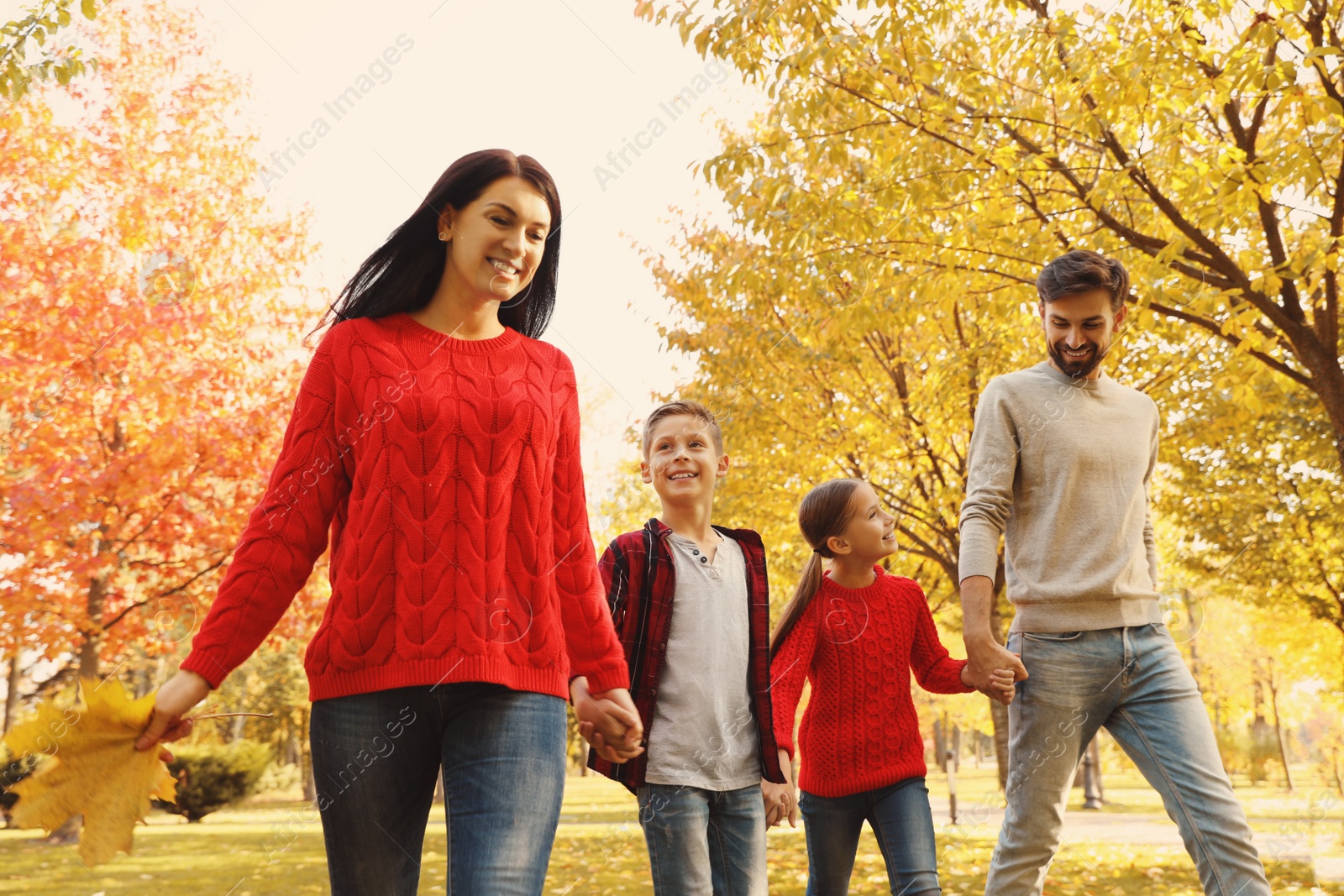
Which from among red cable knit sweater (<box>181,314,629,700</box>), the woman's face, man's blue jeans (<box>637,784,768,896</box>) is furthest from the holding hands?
the woman's face

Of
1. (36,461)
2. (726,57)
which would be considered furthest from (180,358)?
(726,57)

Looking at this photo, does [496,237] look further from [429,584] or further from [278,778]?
[278,778]

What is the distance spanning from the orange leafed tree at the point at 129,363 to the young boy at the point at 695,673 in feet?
24.0

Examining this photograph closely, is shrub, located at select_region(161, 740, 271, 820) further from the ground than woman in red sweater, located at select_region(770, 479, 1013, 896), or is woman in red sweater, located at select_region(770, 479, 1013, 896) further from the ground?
woman in red sweater, located at select_region(770, 479, 1013, 896)

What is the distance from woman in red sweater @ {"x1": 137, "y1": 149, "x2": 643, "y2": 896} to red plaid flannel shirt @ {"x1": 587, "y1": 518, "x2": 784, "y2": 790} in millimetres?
850

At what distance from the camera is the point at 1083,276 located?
126 inches

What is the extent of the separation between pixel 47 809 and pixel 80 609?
29.2 ft

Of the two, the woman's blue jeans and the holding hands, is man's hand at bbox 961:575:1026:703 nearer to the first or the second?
the holding hands

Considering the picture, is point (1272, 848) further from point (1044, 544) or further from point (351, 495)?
point (351, 495)

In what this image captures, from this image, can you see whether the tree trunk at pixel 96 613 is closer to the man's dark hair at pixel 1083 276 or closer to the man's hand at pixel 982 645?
the man's hand at pixel 982 645

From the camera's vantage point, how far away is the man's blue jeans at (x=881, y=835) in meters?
3.46

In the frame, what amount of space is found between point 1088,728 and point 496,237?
2.17 m

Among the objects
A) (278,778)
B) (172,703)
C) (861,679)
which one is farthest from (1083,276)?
(278,778)

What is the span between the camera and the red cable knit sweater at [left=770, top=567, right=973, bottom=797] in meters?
3.63
